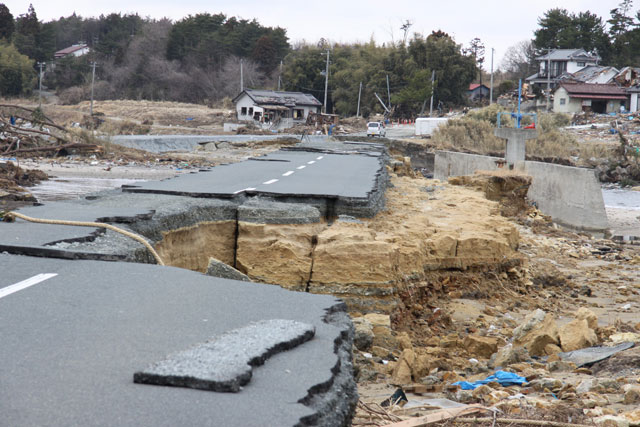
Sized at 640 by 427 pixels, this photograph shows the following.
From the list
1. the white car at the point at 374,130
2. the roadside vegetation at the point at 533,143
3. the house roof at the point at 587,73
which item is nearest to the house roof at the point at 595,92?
the house roof at the point at 587,73

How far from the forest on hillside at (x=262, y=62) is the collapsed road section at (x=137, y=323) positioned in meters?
79.3

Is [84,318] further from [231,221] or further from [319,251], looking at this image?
[231,221]

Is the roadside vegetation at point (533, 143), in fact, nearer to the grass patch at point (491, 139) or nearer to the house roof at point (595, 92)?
the grass patch at point (491, 139)

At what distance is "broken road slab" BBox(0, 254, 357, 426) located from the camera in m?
3.05

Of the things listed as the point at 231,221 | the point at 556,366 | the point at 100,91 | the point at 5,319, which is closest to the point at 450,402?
the point at 556,366

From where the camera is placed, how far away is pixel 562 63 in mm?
97312

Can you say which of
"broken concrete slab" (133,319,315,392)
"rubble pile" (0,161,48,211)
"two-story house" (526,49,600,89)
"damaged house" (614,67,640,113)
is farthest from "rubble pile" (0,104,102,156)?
"two-story house" (526,49,600,89)

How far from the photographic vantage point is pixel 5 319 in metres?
4.33

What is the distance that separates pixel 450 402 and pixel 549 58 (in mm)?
96713

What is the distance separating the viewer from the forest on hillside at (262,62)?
9044 centimetres

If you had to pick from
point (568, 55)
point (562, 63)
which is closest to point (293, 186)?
point (568, 55)

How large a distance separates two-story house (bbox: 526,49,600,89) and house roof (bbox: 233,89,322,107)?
1325 inches

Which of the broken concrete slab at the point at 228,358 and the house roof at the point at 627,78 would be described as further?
the house roof at the point at 627,78

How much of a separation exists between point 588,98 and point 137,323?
85.8 meters
